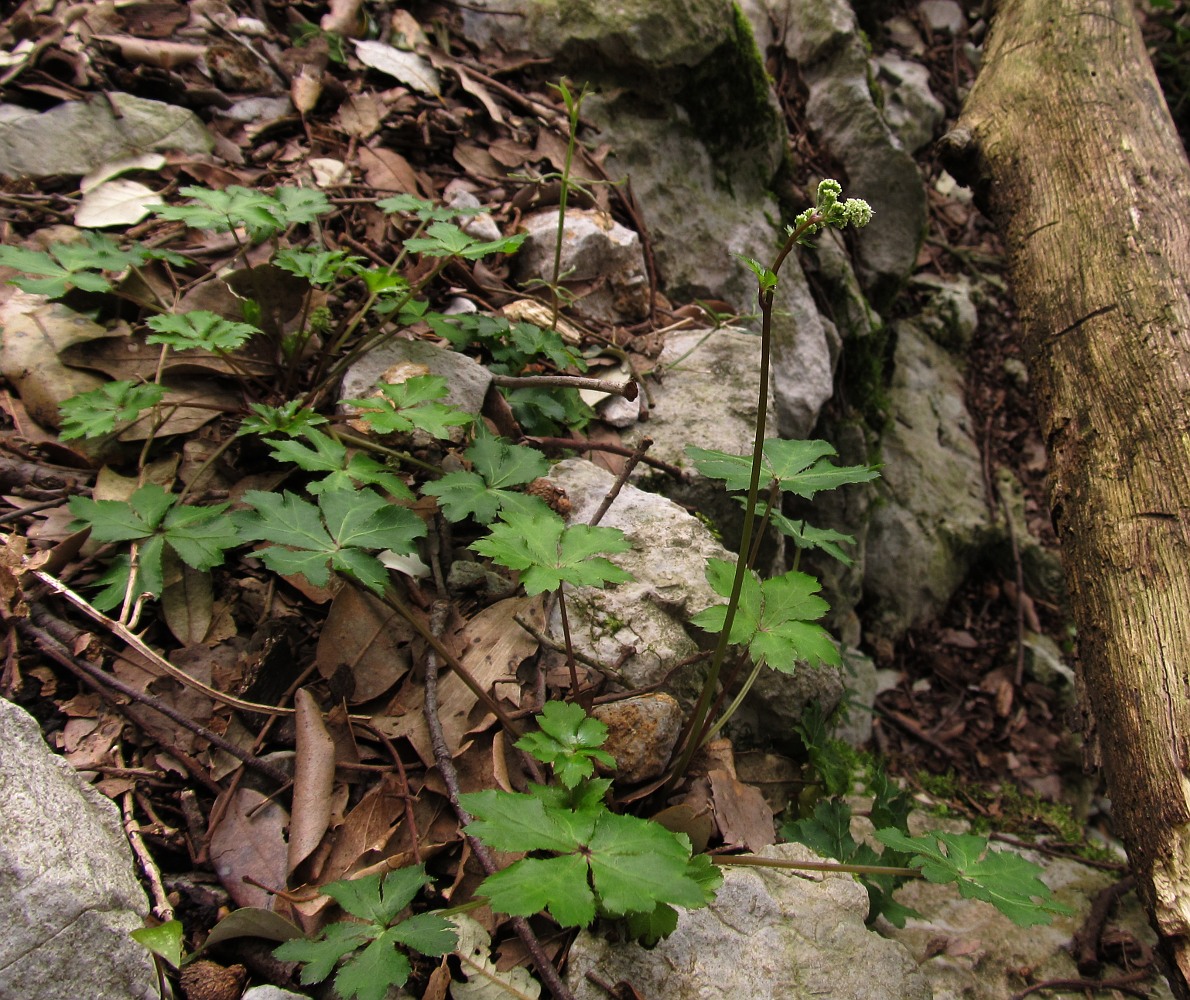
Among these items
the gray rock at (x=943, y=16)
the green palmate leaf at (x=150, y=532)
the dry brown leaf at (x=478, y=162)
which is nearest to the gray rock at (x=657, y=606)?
the green palmate leaf at (x=150, y=532)

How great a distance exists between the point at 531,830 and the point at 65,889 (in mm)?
772

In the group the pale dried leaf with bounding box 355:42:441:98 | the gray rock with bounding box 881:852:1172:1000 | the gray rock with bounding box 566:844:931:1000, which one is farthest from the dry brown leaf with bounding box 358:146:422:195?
the gray rock with bounding box 881:852:1172:1000

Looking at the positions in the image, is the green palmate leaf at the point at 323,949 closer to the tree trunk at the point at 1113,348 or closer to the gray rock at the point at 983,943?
the gray rock at the point at 983,943

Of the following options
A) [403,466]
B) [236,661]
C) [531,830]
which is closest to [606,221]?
[403,466]

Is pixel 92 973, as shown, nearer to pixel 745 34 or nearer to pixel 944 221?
pixel 745 34

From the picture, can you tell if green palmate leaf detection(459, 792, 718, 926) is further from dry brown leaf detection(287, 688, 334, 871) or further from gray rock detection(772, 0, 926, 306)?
A: gray rock detection(772, 0, 926, 306)

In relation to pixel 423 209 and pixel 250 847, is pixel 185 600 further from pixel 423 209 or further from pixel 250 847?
pixel 423 209

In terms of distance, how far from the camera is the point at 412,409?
2.09 m

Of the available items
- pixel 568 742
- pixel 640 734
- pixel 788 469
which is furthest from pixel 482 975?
pixel 788 469

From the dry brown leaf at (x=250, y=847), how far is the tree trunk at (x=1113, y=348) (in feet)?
6.12

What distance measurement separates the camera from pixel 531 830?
135 cm

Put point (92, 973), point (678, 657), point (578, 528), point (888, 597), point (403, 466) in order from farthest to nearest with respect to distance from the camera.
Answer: point (888, 597) < point (403, 466) < point (678, 657) < point (578, 528) < point (92, 973)

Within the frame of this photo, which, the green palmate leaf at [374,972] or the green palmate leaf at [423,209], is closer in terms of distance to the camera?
the green palmate leaf at [374,972]

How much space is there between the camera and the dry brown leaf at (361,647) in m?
1.91
